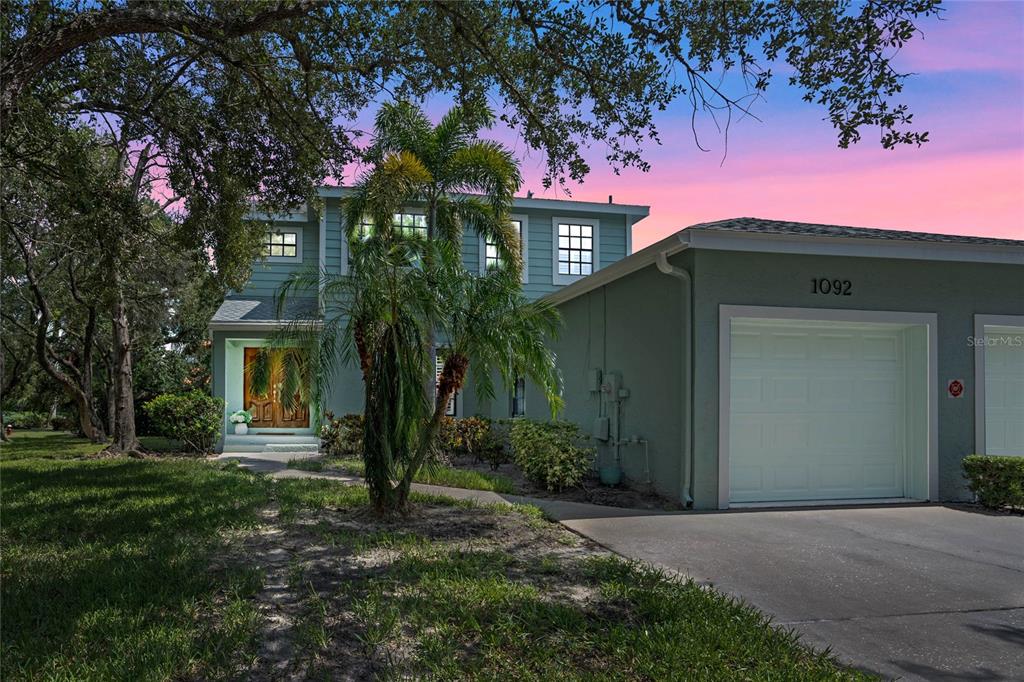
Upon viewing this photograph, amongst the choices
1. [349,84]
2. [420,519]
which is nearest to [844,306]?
[420,519]

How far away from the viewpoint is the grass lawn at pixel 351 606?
12.5ft

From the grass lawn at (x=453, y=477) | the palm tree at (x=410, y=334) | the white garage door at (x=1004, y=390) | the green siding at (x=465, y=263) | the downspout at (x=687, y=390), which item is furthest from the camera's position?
the green siding at (x=465, y=263)

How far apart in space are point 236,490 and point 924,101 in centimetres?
882

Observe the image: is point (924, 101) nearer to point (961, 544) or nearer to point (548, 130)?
point (548, 130)

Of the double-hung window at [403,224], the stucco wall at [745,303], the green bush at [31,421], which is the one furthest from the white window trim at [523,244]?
the green bush at [31,421]

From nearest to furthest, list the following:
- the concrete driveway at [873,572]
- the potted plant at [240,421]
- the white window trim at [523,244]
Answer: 1. the concrete driveway at [873,572]
2. the potted plant at [240,421]
3. the white window trim at [523,244]

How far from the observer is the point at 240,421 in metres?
16.8

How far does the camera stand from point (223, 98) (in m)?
9.60

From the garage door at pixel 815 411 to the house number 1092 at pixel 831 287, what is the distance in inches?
17.5

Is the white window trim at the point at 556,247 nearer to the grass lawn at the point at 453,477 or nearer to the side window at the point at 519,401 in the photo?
the side window at the point at 519,401

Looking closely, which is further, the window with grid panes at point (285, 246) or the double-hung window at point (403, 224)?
the window with grid panes at point (285, 246)

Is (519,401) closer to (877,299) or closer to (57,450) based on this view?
(877,299)

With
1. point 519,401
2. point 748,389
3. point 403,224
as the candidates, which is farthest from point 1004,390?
point 403,224

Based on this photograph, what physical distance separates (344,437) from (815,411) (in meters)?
9.03
